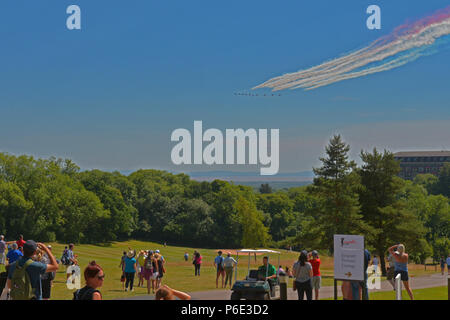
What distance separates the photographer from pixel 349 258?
1290 centimetres

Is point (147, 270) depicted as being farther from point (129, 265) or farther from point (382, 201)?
point (382, 201)

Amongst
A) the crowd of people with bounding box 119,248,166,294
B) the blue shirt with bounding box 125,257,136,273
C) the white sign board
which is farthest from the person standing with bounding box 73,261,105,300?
the blue shirt with bounding box 125,257,136,273

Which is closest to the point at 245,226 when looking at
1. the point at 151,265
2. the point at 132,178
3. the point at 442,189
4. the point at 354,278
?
the point at 132,178

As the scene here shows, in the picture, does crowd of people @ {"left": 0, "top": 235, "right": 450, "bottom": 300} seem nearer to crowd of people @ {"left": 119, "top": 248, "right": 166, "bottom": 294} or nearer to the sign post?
crowd of people @ {"left": 119, "top": 248, "right": 166, "bottom": 294}

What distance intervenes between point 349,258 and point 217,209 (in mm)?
103880

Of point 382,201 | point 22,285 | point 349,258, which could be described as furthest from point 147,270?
point 382,201

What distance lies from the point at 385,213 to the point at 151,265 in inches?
1220

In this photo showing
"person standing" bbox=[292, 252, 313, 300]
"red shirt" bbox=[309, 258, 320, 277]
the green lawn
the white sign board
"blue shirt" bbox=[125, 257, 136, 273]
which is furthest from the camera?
"blue shirt" bbox=[125, 257, 136, 273]

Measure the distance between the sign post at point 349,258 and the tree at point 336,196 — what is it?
36704 millimetres

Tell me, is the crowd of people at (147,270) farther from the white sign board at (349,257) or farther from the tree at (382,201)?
the tree at (382,201)

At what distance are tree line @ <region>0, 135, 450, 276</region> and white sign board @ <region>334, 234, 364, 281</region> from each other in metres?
36.7

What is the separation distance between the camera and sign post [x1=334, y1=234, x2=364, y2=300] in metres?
12.7
